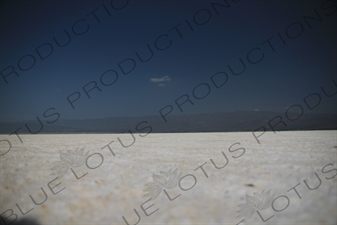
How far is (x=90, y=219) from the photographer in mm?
2316

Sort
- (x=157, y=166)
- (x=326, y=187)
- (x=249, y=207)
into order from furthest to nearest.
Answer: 1. (x=157, y=166)
2. (x=326, y=187)
3. (x=249, y=207)

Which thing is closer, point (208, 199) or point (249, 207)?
point (249, 207)

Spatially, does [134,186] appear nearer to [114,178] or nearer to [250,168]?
[114,178]

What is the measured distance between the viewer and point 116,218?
2346 millimetres

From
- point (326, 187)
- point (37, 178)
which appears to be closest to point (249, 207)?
point (326, 187)

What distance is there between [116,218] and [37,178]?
8.84 ft

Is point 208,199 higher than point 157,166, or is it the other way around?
point 157,166

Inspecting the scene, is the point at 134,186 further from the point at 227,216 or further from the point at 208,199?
the point at 227,216

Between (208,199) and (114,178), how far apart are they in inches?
81.7

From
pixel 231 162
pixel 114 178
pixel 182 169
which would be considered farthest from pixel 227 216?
pixel 231 162

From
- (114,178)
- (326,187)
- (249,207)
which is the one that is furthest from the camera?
(114,178)

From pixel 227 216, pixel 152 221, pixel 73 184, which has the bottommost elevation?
pixel 227 216

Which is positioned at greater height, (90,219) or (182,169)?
(90,219)

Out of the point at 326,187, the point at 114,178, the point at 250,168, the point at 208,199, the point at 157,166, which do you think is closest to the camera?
the point at 208,199
